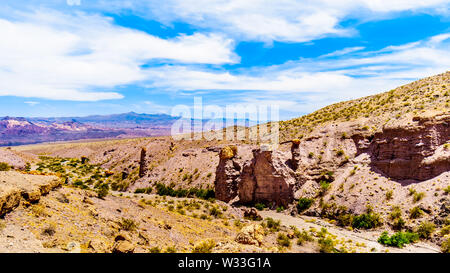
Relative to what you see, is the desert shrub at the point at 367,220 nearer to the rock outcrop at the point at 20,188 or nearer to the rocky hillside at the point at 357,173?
the rocky hillside at the point at 357,173

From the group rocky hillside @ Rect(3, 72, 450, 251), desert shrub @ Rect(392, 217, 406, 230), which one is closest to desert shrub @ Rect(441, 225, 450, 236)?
rocky hillside @ Rect(3, 72, 450, 251)

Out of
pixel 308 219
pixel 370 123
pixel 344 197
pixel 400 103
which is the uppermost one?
pixel 400 103

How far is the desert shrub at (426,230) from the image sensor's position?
16.0m

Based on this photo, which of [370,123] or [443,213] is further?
[370,123]

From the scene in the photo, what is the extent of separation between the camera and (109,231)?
33.9 feet

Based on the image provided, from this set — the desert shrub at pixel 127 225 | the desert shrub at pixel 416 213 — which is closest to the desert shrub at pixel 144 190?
the desert shrub at pixel 127 225

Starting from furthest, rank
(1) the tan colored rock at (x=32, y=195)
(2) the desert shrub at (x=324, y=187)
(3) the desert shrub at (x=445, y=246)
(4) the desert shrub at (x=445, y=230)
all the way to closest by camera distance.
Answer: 1. (2) the desert shrub at (x=324, y=187)
2. (4) the desert shrub at (x=445, y=230)
3. (3) the desert shrub at (x=445, y=246)
4. (1) the tan colored rock at (x=32, y=195)

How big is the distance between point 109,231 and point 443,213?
18.7 m

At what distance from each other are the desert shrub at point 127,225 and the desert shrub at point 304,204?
1534 centimetres
